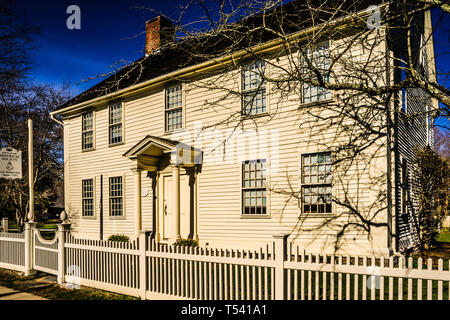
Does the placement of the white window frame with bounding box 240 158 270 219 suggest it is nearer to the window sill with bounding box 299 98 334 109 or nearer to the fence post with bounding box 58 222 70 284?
the window sill with bounding box 299 98 334 109

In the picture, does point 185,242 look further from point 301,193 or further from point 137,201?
point 301,193

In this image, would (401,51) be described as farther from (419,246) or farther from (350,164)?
(419,246)

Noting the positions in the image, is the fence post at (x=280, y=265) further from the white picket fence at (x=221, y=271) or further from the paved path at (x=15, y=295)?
the paved path at (x=15, y=295)

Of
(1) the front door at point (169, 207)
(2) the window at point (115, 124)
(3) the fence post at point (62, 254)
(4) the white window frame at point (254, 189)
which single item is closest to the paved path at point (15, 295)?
(3) the fence post at point (62, 254)

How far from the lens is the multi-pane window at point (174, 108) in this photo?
44.5ft

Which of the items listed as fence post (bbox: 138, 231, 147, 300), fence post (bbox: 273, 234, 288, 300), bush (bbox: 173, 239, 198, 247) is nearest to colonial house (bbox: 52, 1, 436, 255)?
Answer: bush (bbox: 173, 239, 198, 247)

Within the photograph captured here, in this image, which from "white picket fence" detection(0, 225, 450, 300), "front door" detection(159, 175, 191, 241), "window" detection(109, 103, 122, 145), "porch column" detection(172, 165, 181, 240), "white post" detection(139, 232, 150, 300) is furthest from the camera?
"window" detection(109, 103, 122, 145)

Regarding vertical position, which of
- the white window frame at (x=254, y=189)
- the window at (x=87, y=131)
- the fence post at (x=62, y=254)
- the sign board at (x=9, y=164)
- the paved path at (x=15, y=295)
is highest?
the window at (x=87, y=131)

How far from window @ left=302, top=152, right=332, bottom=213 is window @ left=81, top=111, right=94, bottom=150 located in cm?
1050

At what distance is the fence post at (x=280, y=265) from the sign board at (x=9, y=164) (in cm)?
822

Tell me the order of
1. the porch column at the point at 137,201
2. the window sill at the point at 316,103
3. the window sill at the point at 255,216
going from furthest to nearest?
the porch column at the point at 137,201 < the window sill at the point at 255,216 < the window sill at the point at 316,103

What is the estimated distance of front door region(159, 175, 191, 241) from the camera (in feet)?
43.0

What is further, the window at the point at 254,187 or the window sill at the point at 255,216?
the window at the point at 254,187
